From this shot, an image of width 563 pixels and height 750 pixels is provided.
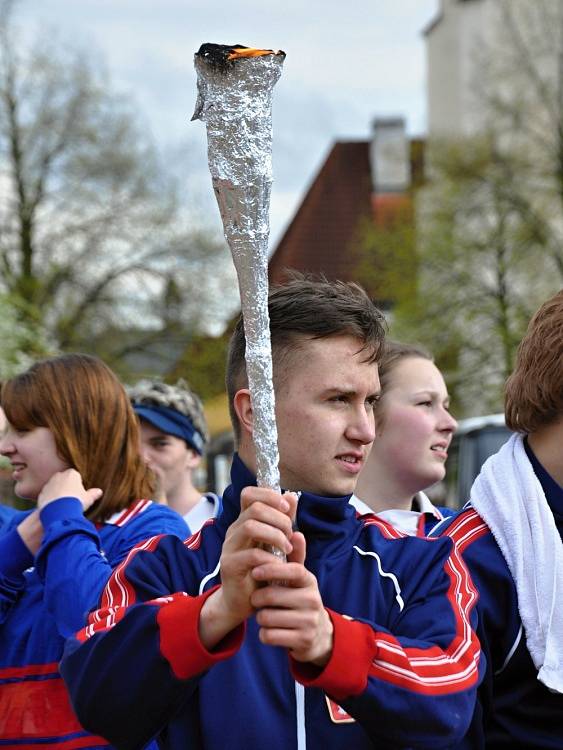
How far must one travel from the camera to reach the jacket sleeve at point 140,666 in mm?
2361

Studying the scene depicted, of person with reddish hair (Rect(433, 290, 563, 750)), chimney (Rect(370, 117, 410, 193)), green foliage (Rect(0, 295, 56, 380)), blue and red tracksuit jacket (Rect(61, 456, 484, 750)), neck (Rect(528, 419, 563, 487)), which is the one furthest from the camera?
chimney (Rect(370, 117, 410, 193))

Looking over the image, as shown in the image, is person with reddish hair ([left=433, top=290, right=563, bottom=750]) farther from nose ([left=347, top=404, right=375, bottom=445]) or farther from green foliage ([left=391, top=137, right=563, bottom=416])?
green foliage ([left=391, top=137, right=563, bottom=416])

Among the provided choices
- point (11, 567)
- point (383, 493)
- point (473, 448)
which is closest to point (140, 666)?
point (11, 567)

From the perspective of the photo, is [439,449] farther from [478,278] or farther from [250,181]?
[478,278]

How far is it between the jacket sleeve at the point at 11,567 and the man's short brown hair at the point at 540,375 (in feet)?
4.93

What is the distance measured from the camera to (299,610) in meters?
2.19

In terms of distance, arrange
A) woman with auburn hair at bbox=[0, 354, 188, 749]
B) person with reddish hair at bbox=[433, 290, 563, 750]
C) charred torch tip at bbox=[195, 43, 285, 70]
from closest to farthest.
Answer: charred torch tip at bbox=[195, 43, 285, 70] → person with reddish hair at bbox=[433, 290, 563, 750] → woman with auburn hair at bbox=[0, 354, 188, 749]

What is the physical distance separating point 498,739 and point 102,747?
1.18 m

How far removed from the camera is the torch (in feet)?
7.06

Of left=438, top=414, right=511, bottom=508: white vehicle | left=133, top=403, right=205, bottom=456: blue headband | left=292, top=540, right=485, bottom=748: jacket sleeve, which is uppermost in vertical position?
left=292, top=540, right=485, bottom=748: jacket sleeve

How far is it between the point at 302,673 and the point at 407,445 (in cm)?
231

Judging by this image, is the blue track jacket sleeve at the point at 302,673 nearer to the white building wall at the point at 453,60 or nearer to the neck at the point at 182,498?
the neck at the point at 182,498

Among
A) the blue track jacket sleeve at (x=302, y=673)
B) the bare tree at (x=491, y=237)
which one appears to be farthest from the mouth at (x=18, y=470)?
the bare tree at (x=491, y=237)

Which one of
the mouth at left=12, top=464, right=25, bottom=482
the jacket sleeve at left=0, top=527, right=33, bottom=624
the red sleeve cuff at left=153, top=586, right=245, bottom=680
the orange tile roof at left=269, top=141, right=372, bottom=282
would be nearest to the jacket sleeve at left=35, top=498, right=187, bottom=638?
the jacket sleeve at left=0, top=527, right=33, bottom=624
